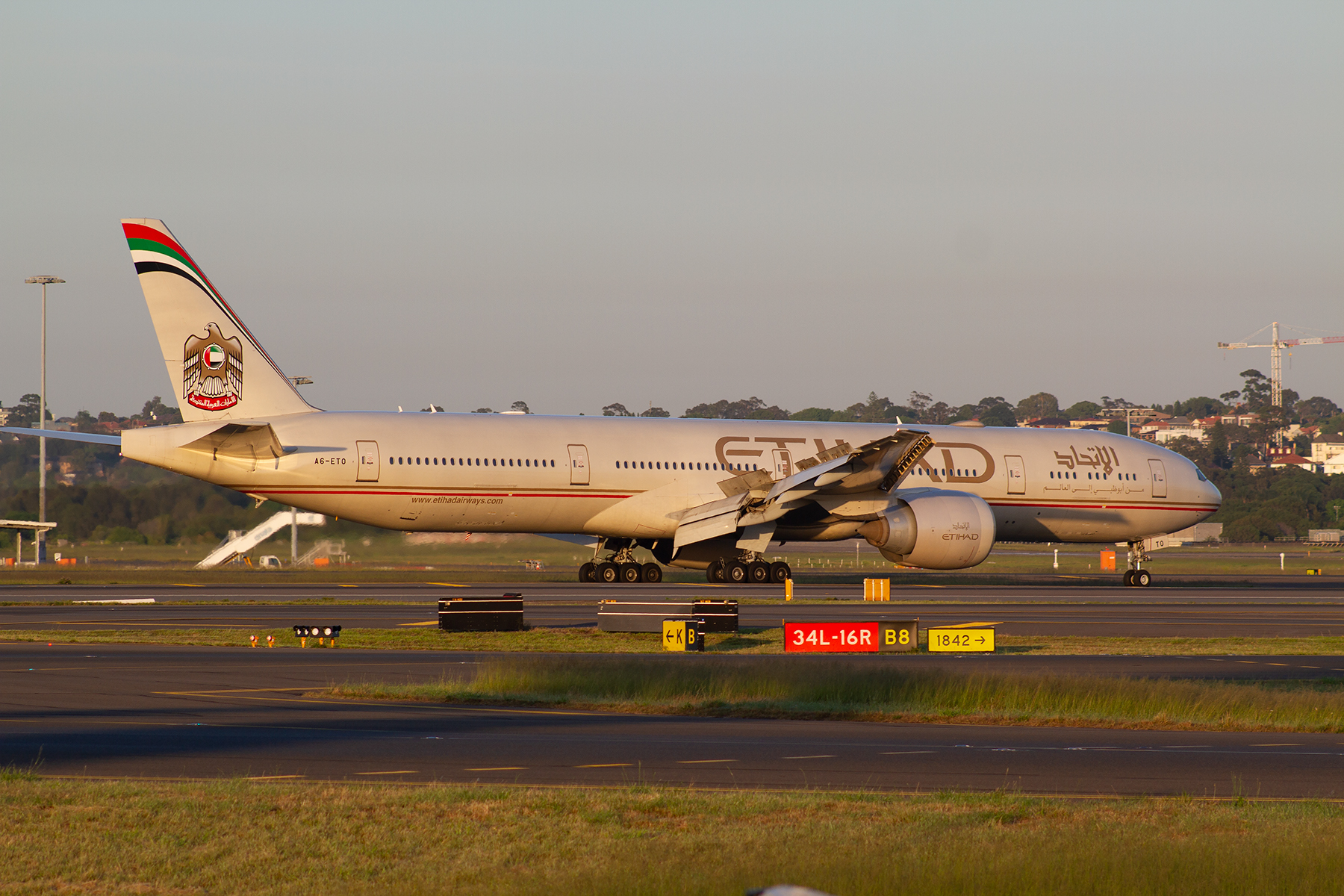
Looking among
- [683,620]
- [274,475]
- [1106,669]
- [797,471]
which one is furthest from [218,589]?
[1106,669]

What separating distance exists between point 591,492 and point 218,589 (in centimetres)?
1073

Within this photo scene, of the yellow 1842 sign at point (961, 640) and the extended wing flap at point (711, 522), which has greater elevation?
the extended wing flap at point (711, 522)

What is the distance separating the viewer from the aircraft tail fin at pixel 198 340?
3753cm

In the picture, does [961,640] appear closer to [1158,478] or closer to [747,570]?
[747,570]

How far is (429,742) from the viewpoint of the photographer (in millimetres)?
12992

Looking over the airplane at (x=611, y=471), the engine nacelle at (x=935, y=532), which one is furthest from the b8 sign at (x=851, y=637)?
the engine nacelle at (x=935, y=532)

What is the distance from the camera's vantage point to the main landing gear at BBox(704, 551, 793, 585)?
4178 cm

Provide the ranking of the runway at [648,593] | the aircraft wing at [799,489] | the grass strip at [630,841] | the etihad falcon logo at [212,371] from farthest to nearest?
the aircraft wing at [799,489] → the etihad falcon logo at [212,371] → the runway at [648,593] → the grass strip at [630,841]

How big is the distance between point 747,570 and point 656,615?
16.4m

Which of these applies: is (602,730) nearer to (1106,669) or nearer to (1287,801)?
(1287,801)

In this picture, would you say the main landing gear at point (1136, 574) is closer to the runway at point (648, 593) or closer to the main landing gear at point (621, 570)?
the runway at point (648, 593)

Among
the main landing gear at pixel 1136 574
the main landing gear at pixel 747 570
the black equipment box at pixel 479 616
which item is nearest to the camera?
the black equipment box at pixel 479 616

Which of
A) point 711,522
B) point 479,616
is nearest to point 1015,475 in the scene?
point 711,522

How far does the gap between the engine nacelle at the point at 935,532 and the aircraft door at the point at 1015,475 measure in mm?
4167
